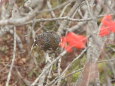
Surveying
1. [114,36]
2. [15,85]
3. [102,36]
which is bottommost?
[15,85]

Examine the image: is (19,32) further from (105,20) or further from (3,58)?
(105,20)

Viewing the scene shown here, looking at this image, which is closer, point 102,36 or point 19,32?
point 102,36

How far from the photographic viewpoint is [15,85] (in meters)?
4.35

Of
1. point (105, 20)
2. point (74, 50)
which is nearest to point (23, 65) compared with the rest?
point (74, 50)

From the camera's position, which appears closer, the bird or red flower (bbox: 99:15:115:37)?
the bird

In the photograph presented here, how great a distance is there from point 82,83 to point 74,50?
233 cm

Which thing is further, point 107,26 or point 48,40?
point 107,26

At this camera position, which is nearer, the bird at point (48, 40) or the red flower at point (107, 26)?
the bird at point (48, 40)

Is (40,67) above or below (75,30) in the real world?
below

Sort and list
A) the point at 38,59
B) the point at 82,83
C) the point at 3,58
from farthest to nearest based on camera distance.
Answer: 1. the point at 3,58
2. the point at 38,59
3. the point at 82,83

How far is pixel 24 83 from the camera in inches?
171

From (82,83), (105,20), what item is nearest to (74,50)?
(105,20)

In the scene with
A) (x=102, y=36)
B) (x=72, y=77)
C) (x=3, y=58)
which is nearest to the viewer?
(x=102, y=36)

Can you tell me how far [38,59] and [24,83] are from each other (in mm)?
477
